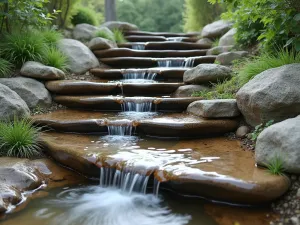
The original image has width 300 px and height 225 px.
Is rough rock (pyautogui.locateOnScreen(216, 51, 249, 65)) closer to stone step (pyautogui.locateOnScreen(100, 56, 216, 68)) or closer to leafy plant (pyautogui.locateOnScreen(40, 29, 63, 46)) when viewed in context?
stone step (pyautogui.locateOnScreen(100, 56, 216, 68))

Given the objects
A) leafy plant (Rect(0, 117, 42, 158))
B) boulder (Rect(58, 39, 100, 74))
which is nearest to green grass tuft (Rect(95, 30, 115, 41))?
boulder (Rect(58, 39, 100, 74))

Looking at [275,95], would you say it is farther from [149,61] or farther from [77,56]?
[77,56]

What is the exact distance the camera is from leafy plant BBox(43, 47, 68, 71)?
21.7 feet

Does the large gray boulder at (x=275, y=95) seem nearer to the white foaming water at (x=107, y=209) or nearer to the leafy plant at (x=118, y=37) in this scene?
the white foaming water at (x=107, y=209)

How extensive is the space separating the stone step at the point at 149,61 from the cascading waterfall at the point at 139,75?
2.55ft

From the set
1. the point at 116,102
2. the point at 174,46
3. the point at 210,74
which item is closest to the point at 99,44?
the point at 174,46

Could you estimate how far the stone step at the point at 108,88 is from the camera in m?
6.05

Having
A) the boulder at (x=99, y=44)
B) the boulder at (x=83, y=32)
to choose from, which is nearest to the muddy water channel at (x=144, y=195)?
the boulder at (x=99, y=44)

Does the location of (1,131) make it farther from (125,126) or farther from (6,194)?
(125,126)

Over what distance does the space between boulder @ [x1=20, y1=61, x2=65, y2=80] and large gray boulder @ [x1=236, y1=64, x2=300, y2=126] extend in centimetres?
353

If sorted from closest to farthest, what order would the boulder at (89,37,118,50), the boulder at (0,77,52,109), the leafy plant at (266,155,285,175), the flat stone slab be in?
the flat stone slab
the leafy plant at (266,155,285,175)
the boulder at (0,77,52,109)
the boulder at (89,37,118,50)

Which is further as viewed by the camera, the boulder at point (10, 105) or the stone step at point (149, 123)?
the boulder at point (10, 105)

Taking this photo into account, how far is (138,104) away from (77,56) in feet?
8.50

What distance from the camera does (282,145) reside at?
336 cm
